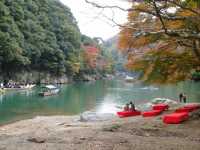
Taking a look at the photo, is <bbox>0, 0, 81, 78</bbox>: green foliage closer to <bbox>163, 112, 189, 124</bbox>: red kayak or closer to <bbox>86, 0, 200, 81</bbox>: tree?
<bbox>86, 0, 200, 81</bbox>: tree

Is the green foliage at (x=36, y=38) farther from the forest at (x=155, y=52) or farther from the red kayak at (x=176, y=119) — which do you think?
the red kayak at (x=176, y=119)

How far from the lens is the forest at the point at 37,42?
68938 millimetres

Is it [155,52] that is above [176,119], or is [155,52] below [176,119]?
above

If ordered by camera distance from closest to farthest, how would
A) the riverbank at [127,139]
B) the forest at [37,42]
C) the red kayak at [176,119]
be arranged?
the riverbank at [127,139] → the red kayak at [176,119] → the forest at [37,42]

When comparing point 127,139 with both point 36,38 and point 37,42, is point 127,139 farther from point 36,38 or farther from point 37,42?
point 37,42

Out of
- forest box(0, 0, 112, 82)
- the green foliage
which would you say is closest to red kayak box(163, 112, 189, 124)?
the green foliage

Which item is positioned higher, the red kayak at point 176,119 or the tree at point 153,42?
the tree at point 153,42

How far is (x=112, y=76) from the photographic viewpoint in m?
134

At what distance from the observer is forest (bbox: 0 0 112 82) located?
226 ft

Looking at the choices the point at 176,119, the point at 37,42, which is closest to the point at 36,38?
the point at 37,42

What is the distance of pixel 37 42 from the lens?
260ft

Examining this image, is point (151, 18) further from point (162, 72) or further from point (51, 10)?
point (51, 10)

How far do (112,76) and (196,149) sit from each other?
120 m

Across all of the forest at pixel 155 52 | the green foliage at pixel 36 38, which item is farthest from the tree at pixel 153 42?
the green foliage at pixel 36 38
